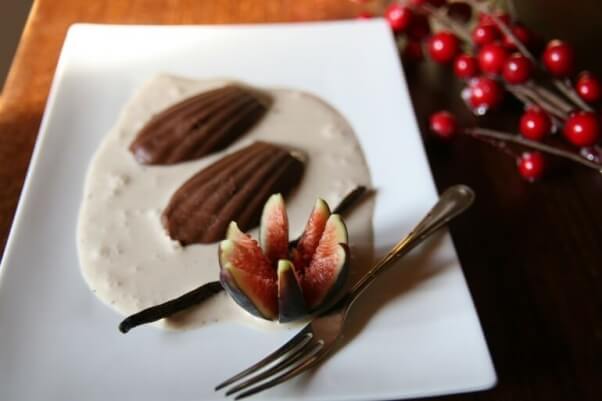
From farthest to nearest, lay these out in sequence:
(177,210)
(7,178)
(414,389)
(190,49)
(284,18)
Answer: (284,18), (190,49), (7,178), (177,210), (414,389)

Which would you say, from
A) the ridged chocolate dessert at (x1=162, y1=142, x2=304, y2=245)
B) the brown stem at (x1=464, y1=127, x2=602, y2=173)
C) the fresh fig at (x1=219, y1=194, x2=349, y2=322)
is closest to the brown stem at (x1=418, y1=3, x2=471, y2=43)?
the brown stem at (x1=464, y1=127, x2=602, y2=173)

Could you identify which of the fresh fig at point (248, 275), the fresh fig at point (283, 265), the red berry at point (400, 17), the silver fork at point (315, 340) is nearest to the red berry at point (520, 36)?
the red berry at point (400, 17)

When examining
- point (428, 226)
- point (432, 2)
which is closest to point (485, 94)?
point (432, 2)

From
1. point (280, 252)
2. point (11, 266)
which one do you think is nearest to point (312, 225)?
point (280, 252)

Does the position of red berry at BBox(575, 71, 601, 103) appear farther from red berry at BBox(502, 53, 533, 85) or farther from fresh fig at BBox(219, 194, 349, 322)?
fresh fig at BBox(219, 194, 349, 322)

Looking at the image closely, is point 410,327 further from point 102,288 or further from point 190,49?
point 190,49

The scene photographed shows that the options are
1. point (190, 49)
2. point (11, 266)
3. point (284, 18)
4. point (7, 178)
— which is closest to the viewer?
point (11, 266)

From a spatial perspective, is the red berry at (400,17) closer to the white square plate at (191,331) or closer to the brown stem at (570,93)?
the white square plate at (191,331)
